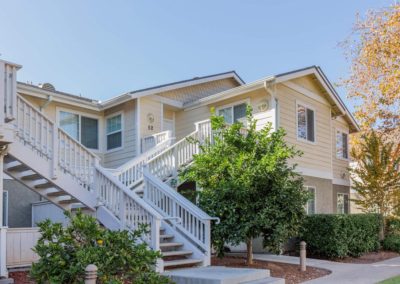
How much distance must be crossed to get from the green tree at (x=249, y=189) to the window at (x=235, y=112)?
488 cm

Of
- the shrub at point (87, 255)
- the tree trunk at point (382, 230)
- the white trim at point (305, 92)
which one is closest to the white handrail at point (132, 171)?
the white trim at point (305, 92)

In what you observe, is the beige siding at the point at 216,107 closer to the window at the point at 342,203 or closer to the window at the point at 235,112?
the window at the point at 235,112

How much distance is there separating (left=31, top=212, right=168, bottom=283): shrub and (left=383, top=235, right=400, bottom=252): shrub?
40.7ft

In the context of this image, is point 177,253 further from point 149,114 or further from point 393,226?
point 393,226

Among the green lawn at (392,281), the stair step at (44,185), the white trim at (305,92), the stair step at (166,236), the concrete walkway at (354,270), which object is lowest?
the concrete walkway at (354,270)

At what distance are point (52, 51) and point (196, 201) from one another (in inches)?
504

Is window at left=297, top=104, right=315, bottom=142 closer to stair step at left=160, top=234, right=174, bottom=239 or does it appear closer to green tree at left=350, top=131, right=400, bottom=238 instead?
green tree at left=350, top=131, right=400, bottom=238

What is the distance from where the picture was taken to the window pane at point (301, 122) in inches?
642

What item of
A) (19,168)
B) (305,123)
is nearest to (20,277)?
(19,168)

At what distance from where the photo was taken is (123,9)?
17.5 metres

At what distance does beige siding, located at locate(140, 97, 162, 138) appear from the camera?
50.7 ft

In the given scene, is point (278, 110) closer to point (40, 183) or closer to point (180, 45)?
point (40, 183)

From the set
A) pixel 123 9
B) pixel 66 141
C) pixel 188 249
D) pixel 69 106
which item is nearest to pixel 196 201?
pixel 188 249

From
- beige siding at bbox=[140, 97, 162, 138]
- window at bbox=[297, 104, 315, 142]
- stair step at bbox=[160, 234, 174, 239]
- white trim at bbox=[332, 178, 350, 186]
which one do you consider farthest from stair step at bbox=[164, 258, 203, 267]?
white trim at bbox=[332, 178, 350, 186]
